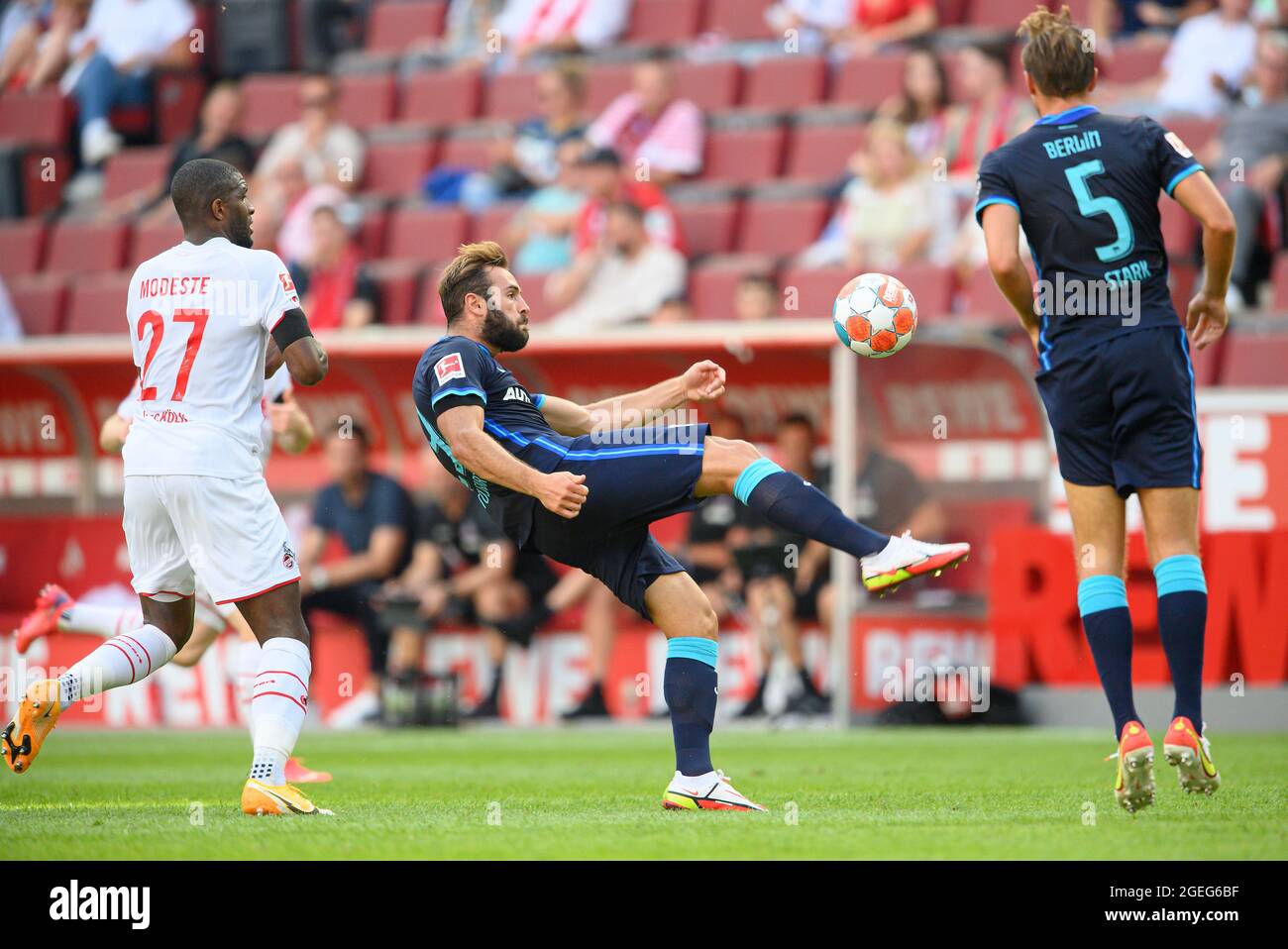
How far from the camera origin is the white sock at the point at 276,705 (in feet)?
19.4

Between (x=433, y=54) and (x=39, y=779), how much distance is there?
401 inches

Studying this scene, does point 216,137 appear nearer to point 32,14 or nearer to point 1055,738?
point 32,14

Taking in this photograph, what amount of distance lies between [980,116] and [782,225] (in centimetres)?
167

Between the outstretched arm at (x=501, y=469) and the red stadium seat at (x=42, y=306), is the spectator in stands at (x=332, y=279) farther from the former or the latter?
the outstretched arm at (x=501, y=469)

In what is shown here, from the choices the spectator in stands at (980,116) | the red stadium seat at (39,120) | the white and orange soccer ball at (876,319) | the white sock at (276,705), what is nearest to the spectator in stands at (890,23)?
the spectator in stands at (980,116)

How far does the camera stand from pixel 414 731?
11633mm

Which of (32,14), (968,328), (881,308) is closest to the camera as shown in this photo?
(881,308)

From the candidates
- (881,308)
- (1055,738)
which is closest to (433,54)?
(1055,738)

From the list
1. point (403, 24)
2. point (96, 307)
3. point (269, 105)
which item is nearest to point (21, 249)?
point (96, 307)

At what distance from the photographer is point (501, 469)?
5.84 m

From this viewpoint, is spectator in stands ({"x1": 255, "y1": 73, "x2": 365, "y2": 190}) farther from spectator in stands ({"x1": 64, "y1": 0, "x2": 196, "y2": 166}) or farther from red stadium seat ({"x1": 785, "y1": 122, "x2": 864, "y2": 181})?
red stadium seat ({"x1": 785, "y1": 122, "x2": 864, "y2": 181})

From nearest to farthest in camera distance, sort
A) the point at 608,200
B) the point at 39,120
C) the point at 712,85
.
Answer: the point at 608,200
the point at 712,85
the point at 39,120

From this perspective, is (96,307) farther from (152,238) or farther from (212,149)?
(212,149)

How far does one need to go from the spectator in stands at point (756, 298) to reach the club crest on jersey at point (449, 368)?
20.7 ft
